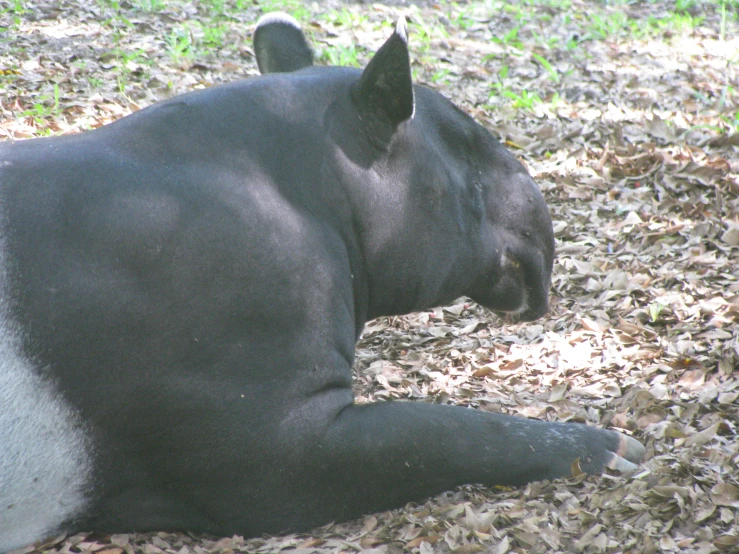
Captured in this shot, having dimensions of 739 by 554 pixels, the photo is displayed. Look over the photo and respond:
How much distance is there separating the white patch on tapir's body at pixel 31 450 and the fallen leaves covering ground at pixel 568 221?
6.4 inches

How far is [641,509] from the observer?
3.32m

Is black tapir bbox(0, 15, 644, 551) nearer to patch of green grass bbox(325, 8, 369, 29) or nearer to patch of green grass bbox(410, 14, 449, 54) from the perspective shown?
patch of green grass bbox(410, 14, 449, 54)

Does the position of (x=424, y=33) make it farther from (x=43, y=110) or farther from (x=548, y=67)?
(x=43, y=110)

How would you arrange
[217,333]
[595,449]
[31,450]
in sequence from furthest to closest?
1. [595,449]
2. [217,333]
3. [31,450]

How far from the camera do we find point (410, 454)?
3.61 m

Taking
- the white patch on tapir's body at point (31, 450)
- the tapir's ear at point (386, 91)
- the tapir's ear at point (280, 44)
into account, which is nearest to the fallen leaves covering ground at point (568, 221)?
the white patch on tapir's body at point (31, 450)

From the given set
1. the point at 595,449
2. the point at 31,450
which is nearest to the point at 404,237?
the point at 595,449

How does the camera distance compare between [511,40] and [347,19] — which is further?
Answer: [347,19]

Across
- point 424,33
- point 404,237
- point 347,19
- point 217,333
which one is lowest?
point 217,333

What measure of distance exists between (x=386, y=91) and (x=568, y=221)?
293 cm

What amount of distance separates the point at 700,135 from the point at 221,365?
5125mm

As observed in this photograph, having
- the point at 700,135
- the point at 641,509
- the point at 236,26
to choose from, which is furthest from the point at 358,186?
the point at 236,26

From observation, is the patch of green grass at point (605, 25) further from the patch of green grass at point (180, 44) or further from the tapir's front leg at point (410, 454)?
the tapir's front leg at point (410, 454)

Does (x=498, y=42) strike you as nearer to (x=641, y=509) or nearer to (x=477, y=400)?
(x=477, y=400)
